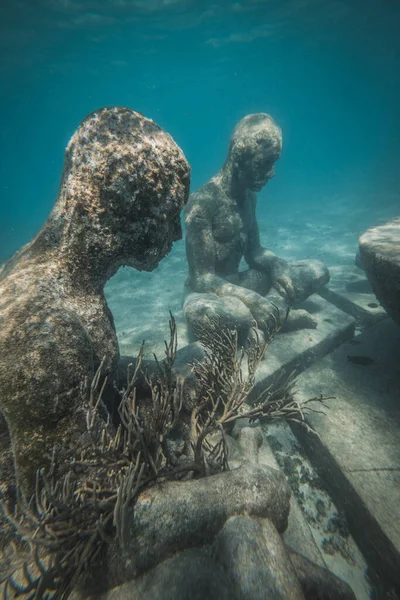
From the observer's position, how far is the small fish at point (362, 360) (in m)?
4.24

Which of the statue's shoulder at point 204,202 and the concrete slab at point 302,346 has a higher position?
the statue's shoulder at point 204,202

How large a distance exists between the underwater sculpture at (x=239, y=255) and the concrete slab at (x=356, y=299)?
0.85 metres

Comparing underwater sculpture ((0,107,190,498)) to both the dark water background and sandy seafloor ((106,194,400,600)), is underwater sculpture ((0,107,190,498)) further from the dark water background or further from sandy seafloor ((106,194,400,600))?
the dark water background

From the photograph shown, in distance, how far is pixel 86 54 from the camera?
2848 cm

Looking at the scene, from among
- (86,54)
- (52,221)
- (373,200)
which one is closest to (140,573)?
(52,221)

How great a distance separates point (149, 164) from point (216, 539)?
274cm

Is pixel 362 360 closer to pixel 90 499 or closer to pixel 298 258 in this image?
pixel 90 499

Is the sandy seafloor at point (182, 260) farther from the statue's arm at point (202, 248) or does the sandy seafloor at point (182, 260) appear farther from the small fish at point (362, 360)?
the small fish at point (362, 360)

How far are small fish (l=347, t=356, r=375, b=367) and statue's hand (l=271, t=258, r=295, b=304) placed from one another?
2.03m

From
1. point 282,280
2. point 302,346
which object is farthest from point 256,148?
point 302,346

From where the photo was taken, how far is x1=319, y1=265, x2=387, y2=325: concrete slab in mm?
6332

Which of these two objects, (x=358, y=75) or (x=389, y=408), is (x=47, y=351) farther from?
(x=358, y=75)

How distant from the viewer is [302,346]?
16.1ft

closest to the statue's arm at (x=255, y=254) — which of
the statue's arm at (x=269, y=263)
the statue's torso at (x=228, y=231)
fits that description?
the statue's arm at (x=269, y=263)
